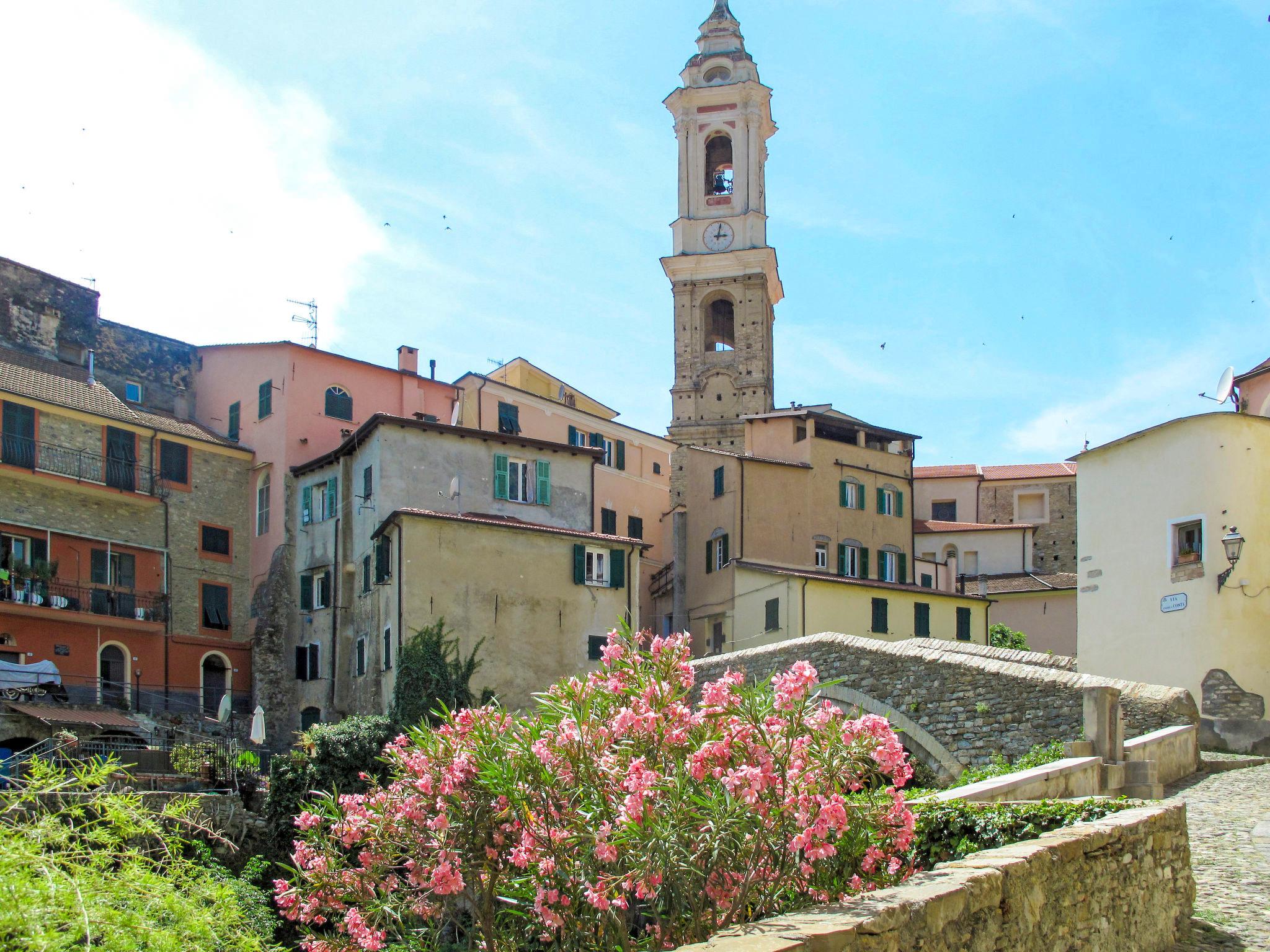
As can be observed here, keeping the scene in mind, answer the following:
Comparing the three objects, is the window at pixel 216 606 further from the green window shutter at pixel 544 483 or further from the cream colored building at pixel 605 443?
the green window shutter at pixel 544 483

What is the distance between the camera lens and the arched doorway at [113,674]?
1391 inches

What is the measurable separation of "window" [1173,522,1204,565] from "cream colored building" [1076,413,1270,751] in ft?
0.07

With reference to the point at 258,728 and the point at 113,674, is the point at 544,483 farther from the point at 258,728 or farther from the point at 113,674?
the point at 113,674

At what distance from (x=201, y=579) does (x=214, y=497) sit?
2755mm

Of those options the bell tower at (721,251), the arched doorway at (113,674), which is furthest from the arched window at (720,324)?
the arched doorway at (113,674)

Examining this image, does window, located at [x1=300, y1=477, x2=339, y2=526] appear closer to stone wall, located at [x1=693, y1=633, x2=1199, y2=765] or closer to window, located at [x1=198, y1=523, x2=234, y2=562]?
window, located at [x1=198, y1=523, x2=234, y2=562]

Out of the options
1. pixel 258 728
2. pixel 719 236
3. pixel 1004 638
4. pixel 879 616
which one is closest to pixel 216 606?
pixel 258 728

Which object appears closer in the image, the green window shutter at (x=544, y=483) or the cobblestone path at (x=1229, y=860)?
the cobblestone path at (x=1229, y=860)

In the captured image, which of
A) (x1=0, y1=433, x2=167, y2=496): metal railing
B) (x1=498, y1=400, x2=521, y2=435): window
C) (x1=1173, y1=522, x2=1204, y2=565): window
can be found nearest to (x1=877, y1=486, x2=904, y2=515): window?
(x1=498, y1=400, x2=521, y2=435): window

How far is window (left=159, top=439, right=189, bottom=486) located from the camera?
1578 inches

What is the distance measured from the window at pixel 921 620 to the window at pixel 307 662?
1827cm

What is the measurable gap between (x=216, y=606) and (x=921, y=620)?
2199 centimetres

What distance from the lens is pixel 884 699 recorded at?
22391 mm

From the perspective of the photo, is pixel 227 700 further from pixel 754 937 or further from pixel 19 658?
pixel 754 937
